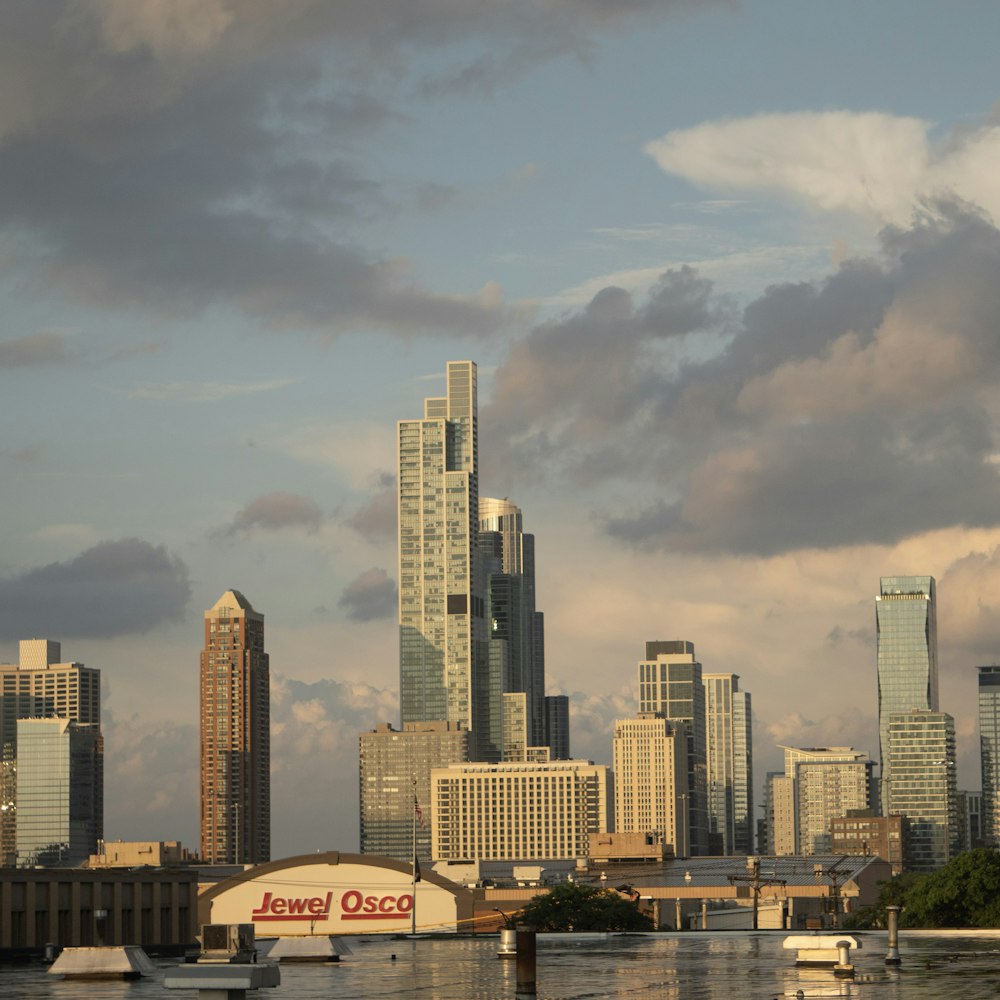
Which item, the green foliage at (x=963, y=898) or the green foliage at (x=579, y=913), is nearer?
the green foliage at (x=963, y=898)

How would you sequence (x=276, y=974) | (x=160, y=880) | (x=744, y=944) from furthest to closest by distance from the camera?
(x=160, y=880) < (x=744, y=944) < (x=276, y=974)

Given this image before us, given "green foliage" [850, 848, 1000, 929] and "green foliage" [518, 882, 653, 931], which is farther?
"green foliage" [518, 882, 653, 931]

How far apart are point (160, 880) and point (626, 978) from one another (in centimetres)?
5454

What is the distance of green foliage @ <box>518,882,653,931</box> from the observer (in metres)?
159

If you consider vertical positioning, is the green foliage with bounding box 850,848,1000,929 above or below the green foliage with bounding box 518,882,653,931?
above

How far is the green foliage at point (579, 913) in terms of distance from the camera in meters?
159

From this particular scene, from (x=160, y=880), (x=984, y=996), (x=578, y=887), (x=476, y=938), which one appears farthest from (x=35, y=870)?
(x=578, y=887)

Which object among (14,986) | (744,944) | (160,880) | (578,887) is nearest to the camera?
(14,986)

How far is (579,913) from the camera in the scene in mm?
161000

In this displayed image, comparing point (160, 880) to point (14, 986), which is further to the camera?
point (160, 880)

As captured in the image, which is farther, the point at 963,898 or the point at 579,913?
the point at 579,913

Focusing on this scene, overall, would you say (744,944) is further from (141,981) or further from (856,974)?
(141,981)

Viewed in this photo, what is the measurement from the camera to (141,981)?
52906 mm

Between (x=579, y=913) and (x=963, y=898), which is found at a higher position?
(x=963, y=898)
